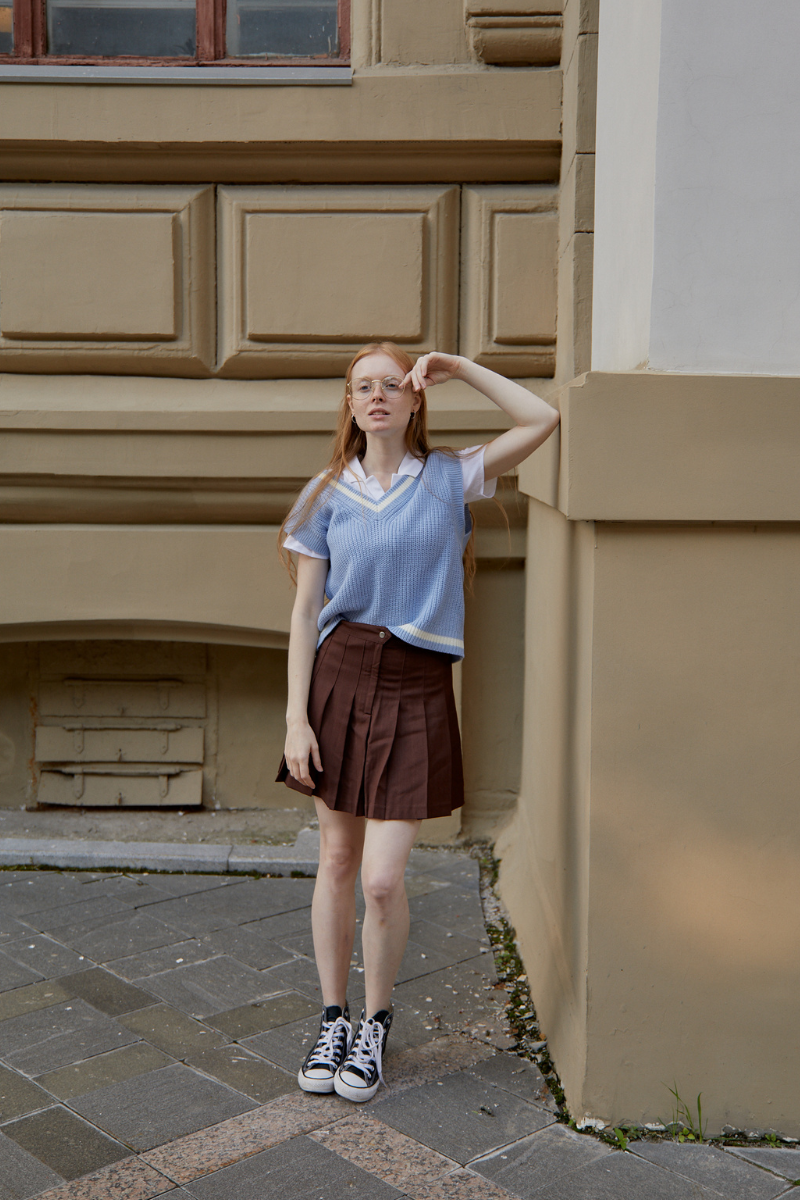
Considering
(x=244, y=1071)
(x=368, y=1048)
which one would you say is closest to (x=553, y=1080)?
(x=368, y=1048)

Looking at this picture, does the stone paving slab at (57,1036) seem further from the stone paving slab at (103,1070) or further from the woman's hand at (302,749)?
the woman's hand at (302,749)

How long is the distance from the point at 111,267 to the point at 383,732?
251cm

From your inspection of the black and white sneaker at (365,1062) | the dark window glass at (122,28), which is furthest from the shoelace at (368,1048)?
the dark window glass at (122,28)

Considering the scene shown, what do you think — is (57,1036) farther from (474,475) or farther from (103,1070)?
(474,475)

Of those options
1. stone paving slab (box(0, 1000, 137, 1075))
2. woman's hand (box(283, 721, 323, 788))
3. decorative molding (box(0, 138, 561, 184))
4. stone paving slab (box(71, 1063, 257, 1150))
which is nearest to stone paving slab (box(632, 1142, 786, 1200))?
stone paving slab (box(71, 1063, 257, 1150))

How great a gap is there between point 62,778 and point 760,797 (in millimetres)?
3188

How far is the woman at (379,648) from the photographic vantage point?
2.82 metres

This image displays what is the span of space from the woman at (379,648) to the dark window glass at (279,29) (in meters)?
2.24

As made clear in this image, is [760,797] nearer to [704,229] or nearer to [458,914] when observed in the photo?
[704,229]

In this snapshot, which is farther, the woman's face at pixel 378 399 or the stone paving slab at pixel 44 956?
the stone paving slab at pixel 44 956

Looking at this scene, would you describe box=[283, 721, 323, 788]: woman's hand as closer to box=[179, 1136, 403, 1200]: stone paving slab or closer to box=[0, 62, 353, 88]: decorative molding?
box=[179, 1136, 403, 1200]: stone paving slab

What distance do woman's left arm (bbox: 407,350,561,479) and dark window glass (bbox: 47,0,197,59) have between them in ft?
8.12

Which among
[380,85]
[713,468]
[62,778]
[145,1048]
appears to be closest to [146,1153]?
[145,1048]

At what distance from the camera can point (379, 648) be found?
112 inches
